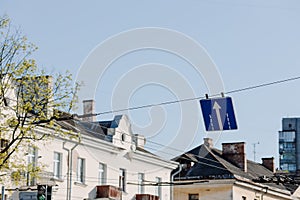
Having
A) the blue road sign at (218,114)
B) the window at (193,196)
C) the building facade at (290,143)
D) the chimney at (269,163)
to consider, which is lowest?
the window at (193,196)

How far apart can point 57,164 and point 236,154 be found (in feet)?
81.0

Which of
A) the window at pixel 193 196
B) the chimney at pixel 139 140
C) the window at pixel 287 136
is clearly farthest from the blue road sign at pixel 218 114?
the window at pixel 287 136

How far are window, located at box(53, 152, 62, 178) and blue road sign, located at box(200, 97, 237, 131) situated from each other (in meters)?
14.4

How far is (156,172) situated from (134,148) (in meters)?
3.03

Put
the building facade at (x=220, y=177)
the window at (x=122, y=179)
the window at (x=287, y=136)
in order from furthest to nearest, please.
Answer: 1. the window at (x=287, y=136)
2. the building facade at (x=220, y=177)
3. the window at (x=122, y=179)

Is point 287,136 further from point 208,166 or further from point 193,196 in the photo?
point 193,196

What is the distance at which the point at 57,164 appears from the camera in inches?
1387

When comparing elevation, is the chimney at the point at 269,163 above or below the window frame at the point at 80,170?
above

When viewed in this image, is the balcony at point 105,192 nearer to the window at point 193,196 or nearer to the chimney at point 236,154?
the window at point 193,196

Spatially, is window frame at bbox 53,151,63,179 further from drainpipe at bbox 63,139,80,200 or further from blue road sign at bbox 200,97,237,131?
blue road sign at bbox 200,97,237,131

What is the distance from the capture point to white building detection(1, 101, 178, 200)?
34.2m

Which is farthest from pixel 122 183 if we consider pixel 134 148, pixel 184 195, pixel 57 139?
pixel 184 195

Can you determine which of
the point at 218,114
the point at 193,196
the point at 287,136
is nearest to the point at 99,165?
the point at 193,196

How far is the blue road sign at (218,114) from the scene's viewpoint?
21453 mm
